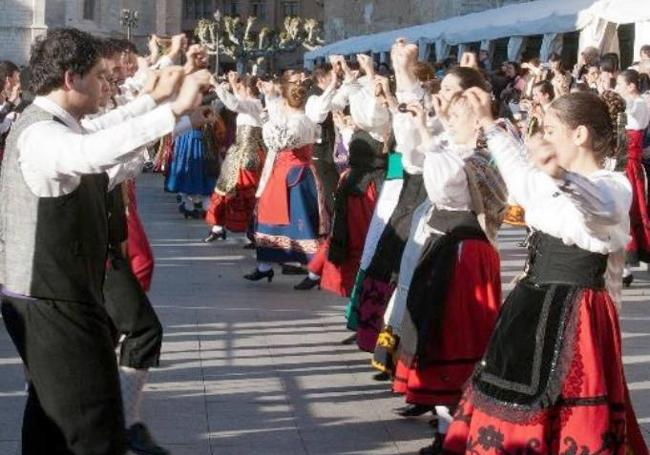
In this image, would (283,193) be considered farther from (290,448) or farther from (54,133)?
(54,133)

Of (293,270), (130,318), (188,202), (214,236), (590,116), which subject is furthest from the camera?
(188,202)

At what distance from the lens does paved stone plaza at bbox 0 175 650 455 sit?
6.21 metres

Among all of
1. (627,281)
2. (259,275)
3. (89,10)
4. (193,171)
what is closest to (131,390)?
(259,275)

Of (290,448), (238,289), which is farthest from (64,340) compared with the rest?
(238,289)

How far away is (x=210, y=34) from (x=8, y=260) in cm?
6435

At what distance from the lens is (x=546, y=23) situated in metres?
18.3

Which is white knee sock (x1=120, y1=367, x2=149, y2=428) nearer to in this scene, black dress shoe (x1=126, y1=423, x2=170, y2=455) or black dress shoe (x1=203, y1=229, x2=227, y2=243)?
black dress shoe (x1=126, y1=423, x2=170, y2=455)

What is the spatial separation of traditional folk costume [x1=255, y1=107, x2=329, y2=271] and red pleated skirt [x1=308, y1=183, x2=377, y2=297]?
1.57m

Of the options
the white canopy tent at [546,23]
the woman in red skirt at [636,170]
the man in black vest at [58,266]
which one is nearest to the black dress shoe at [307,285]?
the woman in red skirt at [636,170]

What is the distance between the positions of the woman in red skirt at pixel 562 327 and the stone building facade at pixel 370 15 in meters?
39.4

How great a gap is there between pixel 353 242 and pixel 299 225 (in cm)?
168

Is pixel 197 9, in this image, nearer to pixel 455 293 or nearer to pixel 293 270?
pixel 293 270

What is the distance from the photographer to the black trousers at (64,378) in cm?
426

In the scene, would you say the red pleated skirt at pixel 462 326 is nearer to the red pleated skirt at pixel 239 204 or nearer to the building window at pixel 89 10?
the red pleated skirt at pixel 239 204
